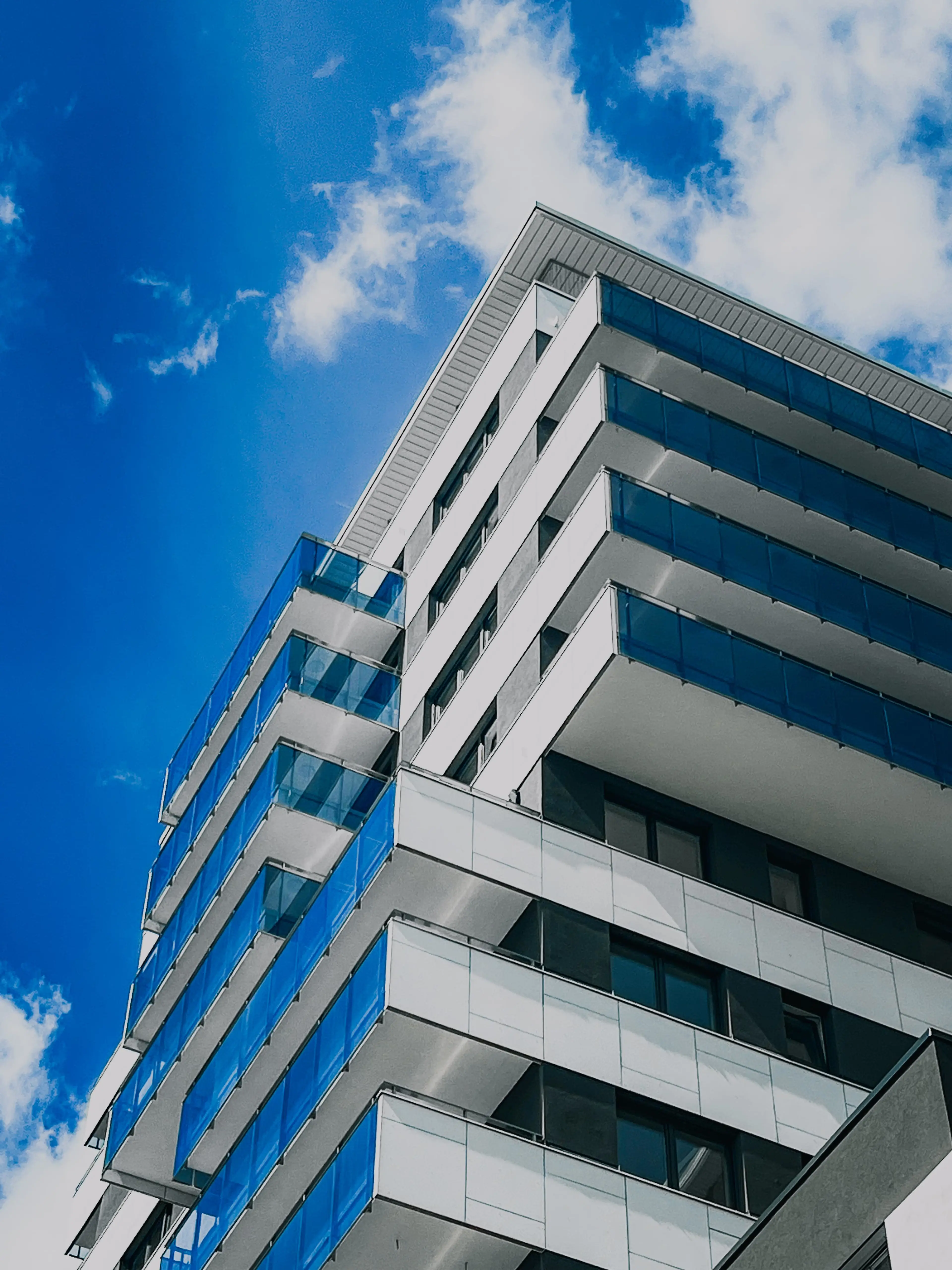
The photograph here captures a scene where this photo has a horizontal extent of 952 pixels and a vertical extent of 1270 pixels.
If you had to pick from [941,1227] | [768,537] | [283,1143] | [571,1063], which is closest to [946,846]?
[768,537]

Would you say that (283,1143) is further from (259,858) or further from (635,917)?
(259,858)

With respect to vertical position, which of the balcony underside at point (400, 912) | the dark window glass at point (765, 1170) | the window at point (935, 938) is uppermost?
the window at point (935, 938)

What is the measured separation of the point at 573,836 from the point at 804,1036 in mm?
4437

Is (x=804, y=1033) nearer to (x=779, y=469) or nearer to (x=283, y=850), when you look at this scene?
(x=779, y=469)

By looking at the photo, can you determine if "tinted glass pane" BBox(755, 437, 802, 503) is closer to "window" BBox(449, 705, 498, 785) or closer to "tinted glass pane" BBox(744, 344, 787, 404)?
"tinted glass pane" BBox(744, 344, 787, 404)

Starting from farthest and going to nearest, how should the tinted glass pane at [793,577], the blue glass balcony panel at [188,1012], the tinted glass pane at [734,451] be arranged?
the tinted glass pane at [734,451] → the blue glass balcony panel at [188,1012] → the tinted glass pane at [793,577]

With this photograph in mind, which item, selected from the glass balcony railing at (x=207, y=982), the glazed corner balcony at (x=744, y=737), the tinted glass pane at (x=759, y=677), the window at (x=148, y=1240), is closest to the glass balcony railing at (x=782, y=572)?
the glazed corner balcony at (x=744, y=737)

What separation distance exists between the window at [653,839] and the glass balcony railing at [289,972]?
370 centimetres

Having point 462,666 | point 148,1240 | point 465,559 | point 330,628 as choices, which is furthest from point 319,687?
point 148,1240

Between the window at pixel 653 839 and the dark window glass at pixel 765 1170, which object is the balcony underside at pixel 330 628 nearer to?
the window at pixel 653 839

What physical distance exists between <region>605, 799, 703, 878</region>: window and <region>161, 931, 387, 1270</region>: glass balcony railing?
5.06 m

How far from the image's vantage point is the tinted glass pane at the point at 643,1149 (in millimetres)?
24531

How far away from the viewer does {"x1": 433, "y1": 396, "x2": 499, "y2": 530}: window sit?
3800 cm

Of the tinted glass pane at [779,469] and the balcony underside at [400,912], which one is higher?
the tinted glass pane at [779,469]
